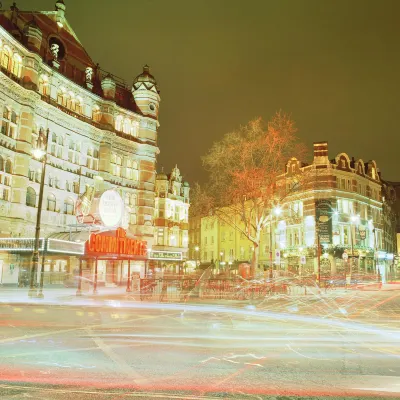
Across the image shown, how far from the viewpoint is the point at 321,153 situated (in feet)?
193

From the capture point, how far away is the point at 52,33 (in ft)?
134

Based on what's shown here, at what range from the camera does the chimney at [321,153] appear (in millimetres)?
58562

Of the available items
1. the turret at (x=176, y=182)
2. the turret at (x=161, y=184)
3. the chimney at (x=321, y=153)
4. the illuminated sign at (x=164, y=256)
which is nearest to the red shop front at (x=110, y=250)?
the illuminated sign at (x=164, y=256)

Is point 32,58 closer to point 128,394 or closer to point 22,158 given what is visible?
point 22,158

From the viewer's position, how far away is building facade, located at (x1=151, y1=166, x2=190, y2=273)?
2302 inches

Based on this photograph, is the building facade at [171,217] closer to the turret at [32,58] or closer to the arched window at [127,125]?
the arched window at [127,125]

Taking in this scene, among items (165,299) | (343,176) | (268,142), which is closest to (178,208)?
(343,176)

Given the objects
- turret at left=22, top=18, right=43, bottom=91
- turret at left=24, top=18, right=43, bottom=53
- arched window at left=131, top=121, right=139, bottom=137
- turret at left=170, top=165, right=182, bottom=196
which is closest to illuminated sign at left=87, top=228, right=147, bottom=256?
turret at left=22, top=18, right=43, bottom=91

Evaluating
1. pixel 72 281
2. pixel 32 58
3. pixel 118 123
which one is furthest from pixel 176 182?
pixel 32 58

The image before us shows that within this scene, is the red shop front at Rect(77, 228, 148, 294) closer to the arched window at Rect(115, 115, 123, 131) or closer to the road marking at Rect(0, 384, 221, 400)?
the arched window at Rect(115, 115, 123, 131)

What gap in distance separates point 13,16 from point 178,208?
110ft

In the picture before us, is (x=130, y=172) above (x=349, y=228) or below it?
above

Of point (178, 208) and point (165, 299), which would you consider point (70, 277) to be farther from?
point (178, 208)

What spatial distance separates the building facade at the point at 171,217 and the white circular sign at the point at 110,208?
2472cm
